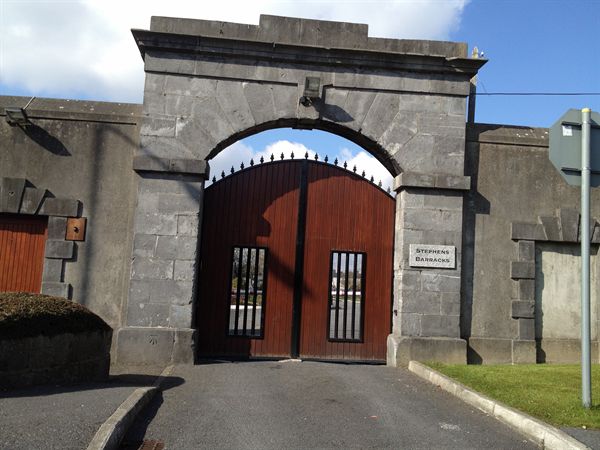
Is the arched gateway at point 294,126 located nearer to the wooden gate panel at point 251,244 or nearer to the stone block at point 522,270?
the wooden gate panel at point 251,244

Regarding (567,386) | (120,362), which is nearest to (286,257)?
(120,362)

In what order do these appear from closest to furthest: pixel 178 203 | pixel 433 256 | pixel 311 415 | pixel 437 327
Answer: pixel 311 415 < pixel 178 203 < pixel 437 327 < pixel 433 256

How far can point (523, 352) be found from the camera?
925 centimetres

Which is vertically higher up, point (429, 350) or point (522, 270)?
point (522, 270)

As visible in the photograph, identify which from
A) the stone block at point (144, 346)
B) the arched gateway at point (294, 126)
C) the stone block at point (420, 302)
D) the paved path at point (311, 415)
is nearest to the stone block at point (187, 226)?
the arched gateway at point (294, 126)

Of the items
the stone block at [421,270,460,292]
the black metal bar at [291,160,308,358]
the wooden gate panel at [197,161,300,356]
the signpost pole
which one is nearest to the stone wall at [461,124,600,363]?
the stone block at [421,270,460,292]

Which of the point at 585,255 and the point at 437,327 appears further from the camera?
the point at 437,327

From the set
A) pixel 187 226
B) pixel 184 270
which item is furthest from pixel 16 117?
pixel 184 270

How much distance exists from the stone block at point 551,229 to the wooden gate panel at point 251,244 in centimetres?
417

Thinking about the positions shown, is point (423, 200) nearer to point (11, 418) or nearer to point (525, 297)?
point (525, 297)

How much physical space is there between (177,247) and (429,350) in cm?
424

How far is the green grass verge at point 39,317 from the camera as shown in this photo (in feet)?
19.8

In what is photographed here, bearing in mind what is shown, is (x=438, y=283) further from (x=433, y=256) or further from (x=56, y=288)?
(x=56, y=288)

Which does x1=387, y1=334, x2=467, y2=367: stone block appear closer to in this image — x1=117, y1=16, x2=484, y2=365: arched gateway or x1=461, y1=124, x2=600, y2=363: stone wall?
x1=117, y1=16, x2=484, y2=365: arched gateway
